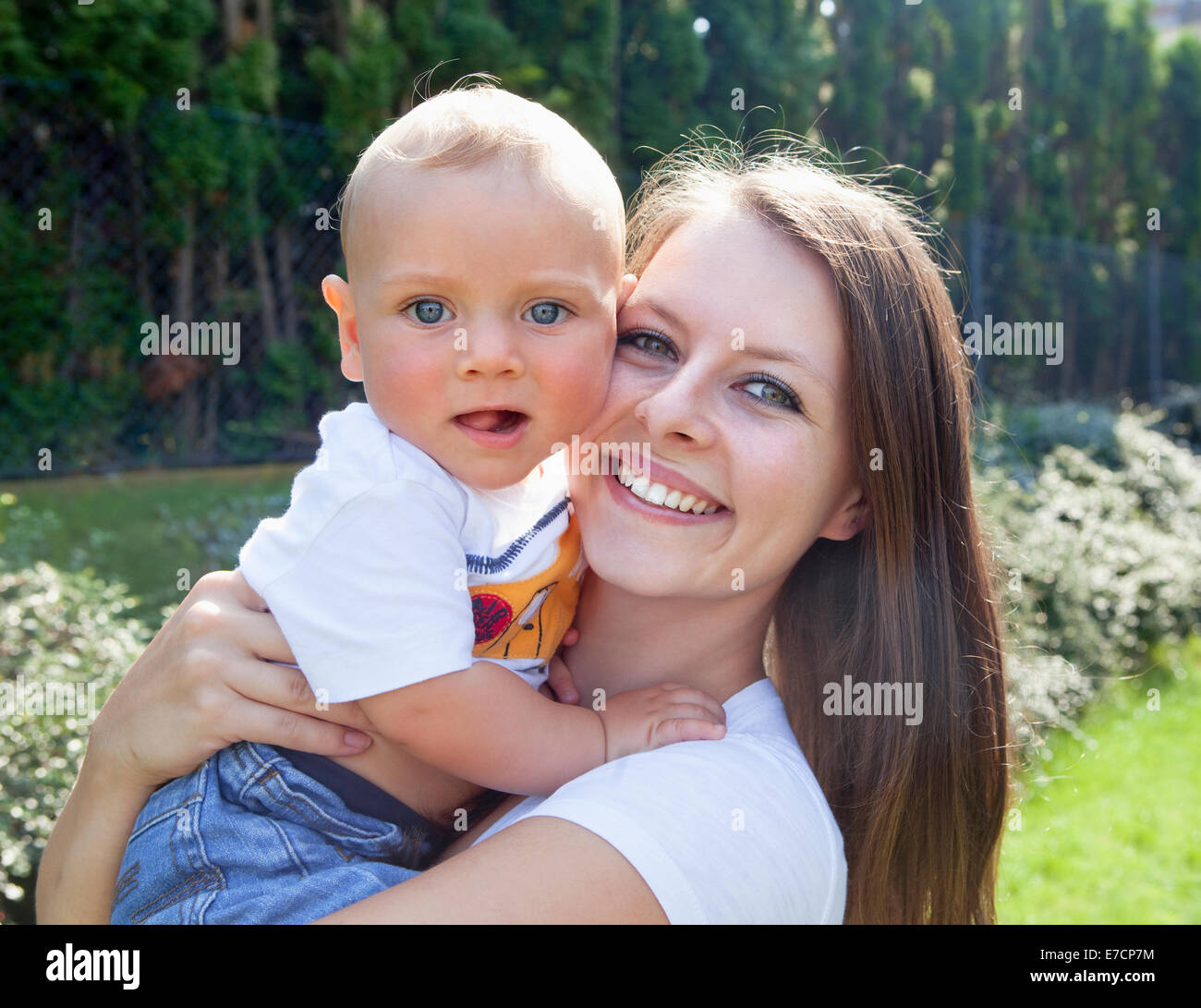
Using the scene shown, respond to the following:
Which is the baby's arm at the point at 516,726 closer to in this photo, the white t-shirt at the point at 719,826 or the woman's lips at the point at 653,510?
the white t-shirt at the point at 719,826

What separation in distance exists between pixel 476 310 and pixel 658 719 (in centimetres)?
76

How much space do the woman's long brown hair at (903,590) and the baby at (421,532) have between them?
0.41 meters

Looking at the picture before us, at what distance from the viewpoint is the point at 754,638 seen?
7.16 ft

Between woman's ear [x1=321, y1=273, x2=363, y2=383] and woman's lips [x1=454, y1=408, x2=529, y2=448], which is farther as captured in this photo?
woman's ear [x1=321, y1=273, x2=363, y2=383]

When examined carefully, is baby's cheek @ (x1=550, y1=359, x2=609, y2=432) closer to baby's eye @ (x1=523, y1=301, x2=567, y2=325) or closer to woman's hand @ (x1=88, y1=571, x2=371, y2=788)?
baby's eye @ (x1=523, y1=301, x2=567, y2=325)

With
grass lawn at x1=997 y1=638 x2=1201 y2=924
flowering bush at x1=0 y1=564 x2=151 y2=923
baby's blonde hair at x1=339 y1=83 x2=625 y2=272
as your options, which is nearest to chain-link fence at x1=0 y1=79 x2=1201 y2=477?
flowering bush at x1=0 y1=564 x2=151 y2=923

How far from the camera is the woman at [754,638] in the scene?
1.53 m

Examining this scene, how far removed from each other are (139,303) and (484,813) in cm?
476

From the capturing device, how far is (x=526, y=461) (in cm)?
175

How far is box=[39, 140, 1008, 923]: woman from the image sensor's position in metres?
1.53

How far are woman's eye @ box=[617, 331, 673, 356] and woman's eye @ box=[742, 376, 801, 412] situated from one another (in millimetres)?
173

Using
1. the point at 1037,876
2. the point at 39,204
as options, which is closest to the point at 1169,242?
the point at 1037,876

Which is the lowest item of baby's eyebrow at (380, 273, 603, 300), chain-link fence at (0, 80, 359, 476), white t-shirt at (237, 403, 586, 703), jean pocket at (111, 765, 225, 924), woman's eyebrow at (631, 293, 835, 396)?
jean pocket at (111, 765, 225, 924)

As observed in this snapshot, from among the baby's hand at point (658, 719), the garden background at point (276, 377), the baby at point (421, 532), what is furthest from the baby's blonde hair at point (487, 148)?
the garden background at point (276, 377)
